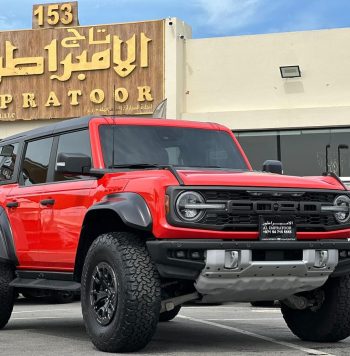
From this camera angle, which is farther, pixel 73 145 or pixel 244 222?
pixel 73 145

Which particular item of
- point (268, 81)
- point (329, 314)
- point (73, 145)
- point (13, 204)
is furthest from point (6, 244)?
point (268, 81)

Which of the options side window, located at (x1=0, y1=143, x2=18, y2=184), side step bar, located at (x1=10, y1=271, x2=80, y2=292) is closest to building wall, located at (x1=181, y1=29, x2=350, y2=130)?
side window, located at (x1=0, y1=143, x2=18, y2=184)

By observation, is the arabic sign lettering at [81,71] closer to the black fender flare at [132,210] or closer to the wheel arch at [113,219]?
the wheel arch at [113,219]

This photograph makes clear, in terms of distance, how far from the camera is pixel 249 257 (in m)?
6.84

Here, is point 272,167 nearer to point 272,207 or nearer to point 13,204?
point 272,207

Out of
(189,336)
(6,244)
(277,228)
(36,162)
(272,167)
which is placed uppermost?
(36,162)

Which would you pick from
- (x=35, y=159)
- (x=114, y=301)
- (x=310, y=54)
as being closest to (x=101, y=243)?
(x=114, y=301)

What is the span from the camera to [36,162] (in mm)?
9086

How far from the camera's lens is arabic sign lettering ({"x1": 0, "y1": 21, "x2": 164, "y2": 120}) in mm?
25797

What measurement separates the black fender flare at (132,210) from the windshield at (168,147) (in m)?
0.83

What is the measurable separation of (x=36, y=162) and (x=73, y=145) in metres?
0.77

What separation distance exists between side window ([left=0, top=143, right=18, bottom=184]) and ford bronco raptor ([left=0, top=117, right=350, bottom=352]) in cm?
96

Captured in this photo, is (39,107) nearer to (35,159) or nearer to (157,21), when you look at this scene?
(157,21)

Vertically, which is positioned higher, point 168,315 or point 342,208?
point 342,208
